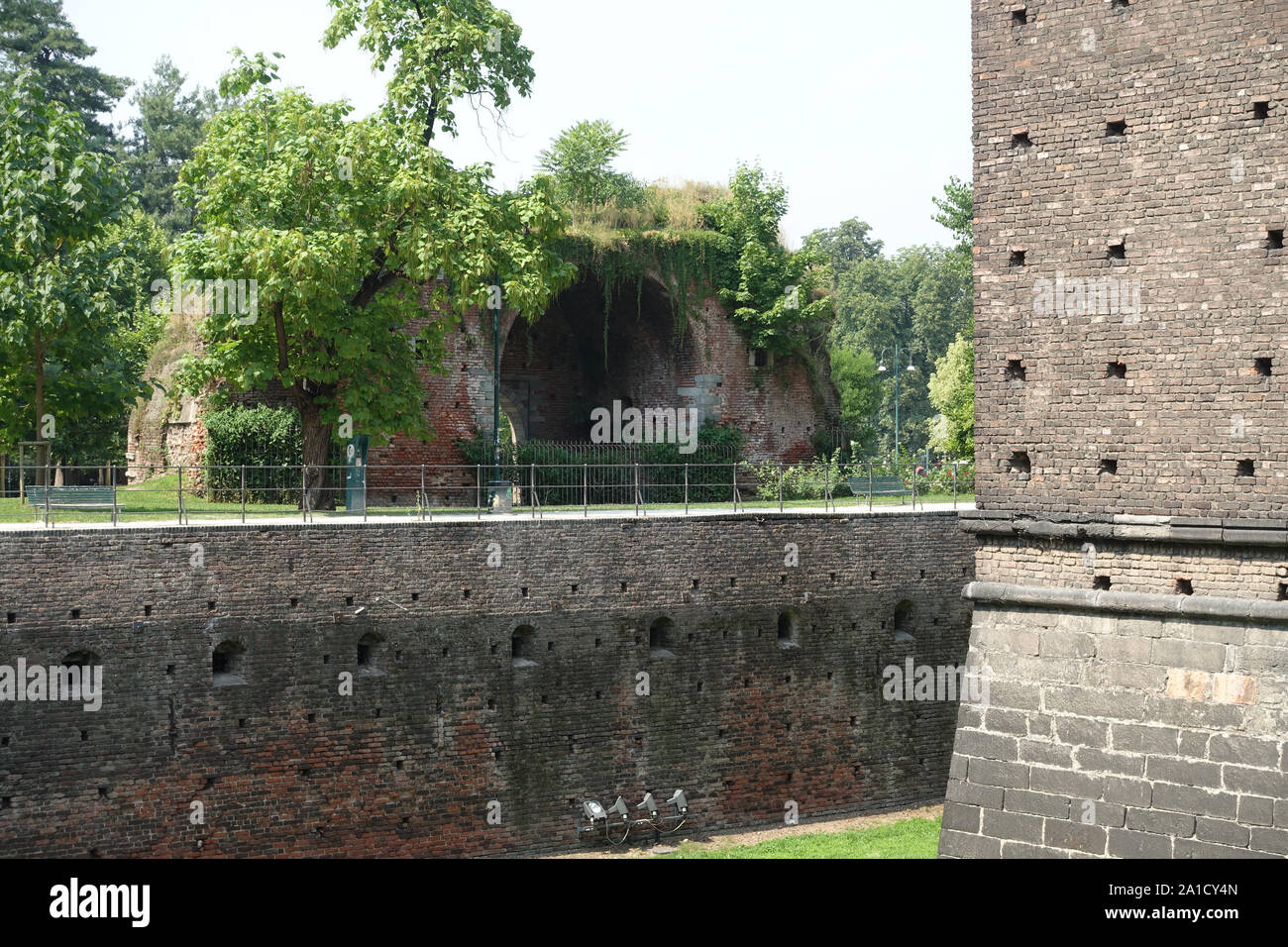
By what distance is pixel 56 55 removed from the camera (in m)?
49.9

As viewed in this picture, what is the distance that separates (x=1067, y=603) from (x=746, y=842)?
9.52m

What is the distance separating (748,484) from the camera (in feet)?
99.7

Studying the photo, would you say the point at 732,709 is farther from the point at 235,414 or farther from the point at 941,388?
the point at 941,388

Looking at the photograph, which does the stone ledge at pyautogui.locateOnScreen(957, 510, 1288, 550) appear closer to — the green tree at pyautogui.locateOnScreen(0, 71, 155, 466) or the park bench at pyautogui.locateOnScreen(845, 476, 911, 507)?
the park bench at pyautogui.locateOnScreen(845, 476, 911, 507)

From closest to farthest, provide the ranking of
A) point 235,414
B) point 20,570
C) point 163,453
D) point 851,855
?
point 20,570, point 851,855, point 235,414, point 163,453

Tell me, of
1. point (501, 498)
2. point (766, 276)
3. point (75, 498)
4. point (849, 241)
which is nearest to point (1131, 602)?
point (501, 498)

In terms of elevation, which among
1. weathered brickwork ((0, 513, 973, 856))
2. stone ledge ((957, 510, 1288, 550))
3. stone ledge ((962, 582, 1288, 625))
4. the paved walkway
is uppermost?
stone ledge ((957, 510, 1288, 550))

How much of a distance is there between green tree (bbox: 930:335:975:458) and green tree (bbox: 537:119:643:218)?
1269cm

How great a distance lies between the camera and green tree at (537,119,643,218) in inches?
1276

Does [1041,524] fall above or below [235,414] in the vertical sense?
below

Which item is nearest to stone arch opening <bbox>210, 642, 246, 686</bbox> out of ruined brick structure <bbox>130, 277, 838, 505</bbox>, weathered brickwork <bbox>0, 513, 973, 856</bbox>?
weathered brickwork <bbox>0, 513, 973, 856</bbox>

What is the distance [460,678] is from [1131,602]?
9873 millimetres

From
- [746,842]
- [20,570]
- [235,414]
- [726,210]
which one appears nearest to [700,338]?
[726,210]

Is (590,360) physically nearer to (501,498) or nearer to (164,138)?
(501,498)
